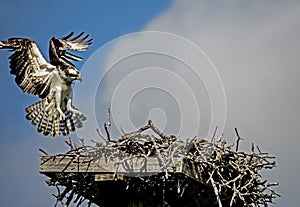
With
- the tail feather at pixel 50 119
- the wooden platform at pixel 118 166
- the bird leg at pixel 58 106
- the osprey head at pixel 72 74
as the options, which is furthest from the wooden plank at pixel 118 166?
the osprey head at pixel 72 74

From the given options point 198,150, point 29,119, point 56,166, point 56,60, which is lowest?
point 56,166

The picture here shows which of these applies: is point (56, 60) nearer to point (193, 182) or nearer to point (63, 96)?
point (63, 96)

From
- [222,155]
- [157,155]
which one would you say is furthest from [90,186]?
[222,155]

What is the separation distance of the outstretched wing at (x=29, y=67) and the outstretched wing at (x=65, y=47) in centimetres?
10

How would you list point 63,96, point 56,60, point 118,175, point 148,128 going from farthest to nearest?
point 56,60
point 63,96
point 148,128
point 118,175

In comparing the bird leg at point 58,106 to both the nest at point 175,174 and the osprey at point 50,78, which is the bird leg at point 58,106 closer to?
the osprey at point 50,78

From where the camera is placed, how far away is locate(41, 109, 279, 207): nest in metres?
4.11

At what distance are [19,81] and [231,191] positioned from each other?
100 inches

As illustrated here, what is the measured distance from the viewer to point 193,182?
4.21 meters

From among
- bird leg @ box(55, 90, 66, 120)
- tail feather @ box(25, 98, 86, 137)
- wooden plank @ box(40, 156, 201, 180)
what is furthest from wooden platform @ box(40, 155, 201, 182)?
bird leg @ box(55, 90, 66, 120)

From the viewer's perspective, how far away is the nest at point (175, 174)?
4.11 m

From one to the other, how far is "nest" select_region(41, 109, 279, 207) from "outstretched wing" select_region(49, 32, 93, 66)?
2.13 m

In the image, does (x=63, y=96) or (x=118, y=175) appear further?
(x=63, y=96)

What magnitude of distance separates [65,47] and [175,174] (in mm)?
2901
